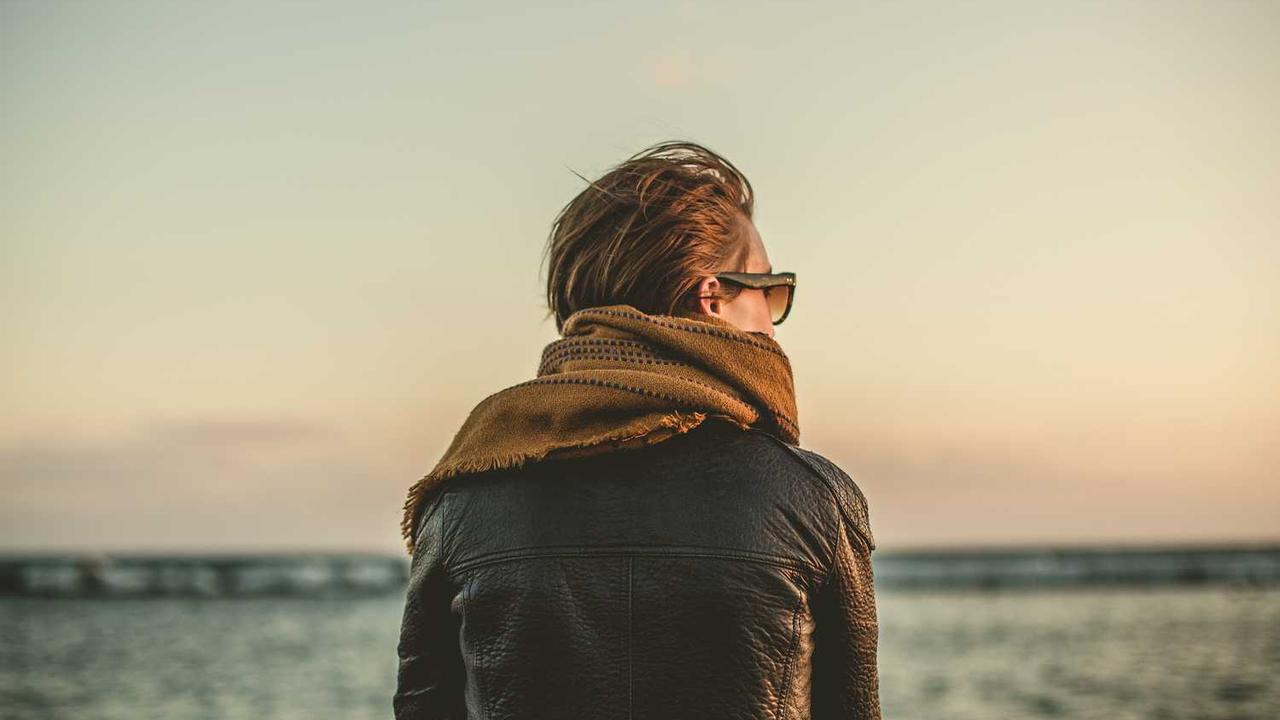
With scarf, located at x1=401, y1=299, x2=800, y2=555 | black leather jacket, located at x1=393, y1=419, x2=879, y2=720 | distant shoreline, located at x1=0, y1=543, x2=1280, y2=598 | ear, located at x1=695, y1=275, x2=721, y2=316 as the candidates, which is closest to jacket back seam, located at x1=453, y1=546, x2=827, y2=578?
black leather jacket, located at x1=393, y1=419, x2=879, y2=720

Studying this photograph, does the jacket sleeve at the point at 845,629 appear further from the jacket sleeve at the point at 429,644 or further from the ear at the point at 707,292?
the jacket sleeve at the point at 429,644

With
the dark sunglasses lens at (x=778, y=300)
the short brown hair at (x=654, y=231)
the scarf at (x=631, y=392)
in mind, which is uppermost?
the short brown hair at (x=654, y=231)

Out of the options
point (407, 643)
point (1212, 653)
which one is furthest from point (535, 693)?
point (1212, 653)

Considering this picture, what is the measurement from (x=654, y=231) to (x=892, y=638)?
890 inches

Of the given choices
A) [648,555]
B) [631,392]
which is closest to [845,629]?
[648,555]

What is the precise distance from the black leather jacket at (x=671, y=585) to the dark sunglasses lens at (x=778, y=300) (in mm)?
228

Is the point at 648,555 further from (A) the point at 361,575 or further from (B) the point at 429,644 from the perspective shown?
(A) the point at 361,575

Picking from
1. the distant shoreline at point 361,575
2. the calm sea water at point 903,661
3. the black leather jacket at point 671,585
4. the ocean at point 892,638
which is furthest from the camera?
the distant shoreline at point 361,575

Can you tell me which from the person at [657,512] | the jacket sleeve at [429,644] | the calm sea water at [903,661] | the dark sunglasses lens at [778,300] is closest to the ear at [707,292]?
the person at [657,512]

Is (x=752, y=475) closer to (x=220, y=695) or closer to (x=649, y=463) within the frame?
(x=649, y=463)

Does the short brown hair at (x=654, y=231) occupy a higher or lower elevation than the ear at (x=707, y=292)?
higher

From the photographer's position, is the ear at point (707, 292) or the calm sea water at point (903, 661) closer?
→ the ear at point (707, 292)

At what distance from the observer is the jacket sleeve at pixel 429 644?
1.79 m

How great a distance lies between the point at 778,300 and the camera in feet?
5.96
